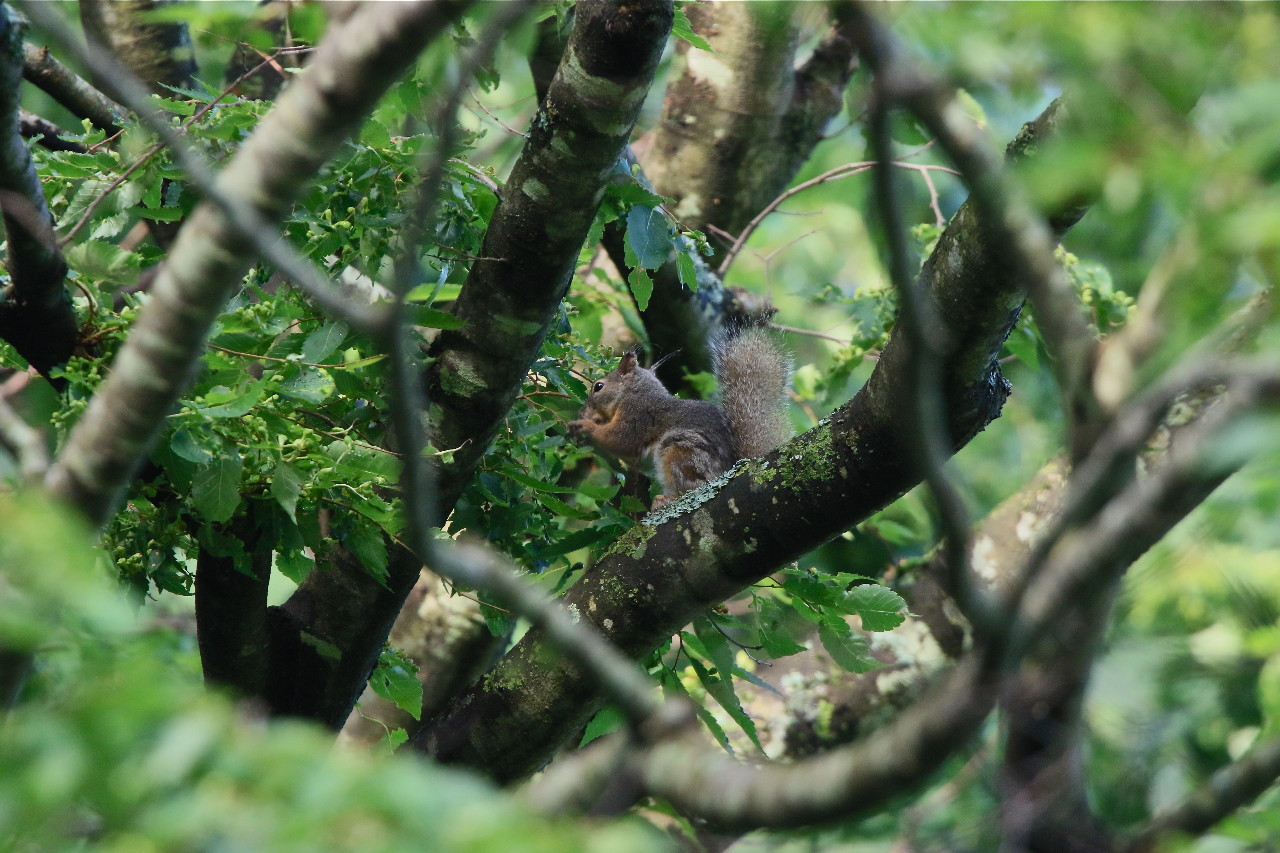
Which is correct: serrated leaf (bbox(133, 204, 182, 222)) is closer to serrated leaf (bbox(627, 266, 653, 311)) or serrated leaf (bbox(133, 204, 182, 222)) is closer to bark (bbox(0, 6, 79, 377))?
bark (bbox(0, 6, 79, 377))

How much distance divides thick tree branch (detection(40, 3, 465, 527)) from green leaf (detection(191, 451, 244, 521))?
0.68m

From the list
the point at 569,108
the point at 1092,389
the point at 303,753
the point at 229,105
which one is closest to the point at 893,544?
the point at 569,108

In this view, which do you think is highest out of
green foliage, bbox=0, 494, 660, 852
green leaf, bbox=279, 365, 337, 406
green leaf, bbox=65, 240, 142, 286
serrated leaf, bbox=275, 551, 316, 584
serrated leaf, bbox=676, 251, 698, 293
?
green foliage, bbox=0, 494, 660, 852

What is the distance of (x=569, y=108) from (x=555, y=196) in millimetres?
202

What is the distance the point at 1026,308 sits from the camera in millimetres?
3830

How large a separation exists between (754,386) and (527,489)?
157cm

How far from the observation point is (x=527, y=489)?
310 cm

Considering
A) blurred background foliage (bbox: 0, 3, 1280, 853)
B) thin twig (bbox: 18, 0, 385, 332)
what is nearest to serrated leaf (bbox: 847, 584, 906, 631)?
blurred background foliage (bbox: 0, 3, 1280, 853)

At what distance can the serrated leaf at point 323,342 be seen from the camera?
2404 mm

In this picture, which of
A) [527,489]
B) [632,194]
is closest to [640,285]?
[632,194]

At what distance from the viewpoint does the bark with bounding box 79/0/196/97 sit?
13.6 feet

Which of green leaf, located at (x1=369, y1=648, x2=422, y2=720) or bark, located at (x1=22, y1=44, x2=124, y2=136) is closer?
green leaf, located at (x1=369, y1=648, x2=422, y2=720)

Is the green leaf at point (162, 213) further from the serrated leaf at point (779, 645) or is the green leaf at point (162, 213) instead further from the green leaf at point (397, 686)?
the serrated leaf at point (779, 645)

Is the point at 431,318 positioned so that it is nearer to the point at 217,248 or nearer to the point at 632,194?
the point at 632,194
